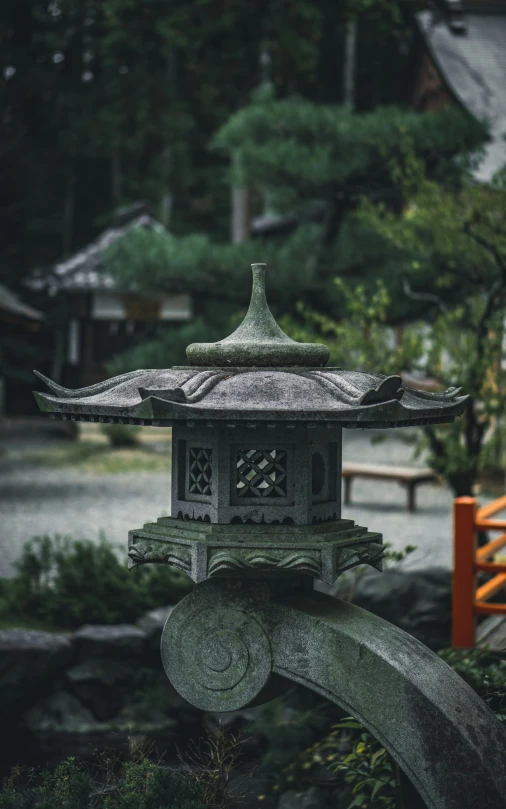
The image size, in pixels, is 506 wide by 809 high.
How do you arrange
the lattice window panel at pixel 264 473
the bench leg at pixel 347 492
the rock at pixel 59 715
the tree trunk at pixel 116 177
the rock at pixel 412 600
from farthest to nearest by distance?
the tree trunk at pixel 116 177 < the bench leg at pixel 347 492 < the rock at pixel 412 600 < the rock at pixel 59 715 < the lattice window panel at pixel 264 473

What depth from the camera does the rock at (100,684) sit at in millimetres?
7223

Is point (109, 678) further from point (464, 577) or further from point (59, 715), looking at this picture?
point (464, 577)

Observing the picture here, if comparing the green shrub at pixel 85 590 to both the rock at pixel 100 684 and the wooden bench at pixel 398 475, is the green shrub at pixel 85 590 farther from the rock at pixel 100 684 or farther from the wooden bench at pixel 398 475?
the wooden bench at pixel 398 475

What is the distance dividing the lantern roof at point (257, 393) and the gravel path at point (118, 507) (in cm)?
506

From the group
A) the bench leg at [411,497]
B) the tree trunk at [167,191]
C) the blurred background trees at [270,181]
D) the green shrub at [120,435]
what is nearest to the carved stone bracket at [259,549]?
the blurred background trees at [270,181]

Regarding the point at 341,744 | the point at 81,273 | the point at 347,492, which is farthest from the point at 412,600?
the point at 81,273

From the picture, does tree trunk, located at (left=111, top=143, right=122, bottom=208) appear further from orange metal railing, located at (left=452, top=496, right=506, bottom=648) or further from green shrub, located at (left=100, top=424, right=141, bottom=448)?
orange metal railing, located at (left=452, top=496, right=506, bottom=648)

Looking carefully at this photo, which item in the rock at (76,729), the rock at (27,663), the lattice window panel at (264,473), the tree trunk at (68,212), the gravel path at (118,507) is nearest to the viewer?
the lattice window panel at (264,473)

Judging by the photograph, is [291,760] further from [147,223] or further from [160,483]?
[147,223]

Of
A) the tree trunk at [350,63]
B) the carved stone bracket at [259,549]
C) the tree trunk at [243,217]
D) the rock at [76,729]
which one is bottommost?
the rock at [76,729]

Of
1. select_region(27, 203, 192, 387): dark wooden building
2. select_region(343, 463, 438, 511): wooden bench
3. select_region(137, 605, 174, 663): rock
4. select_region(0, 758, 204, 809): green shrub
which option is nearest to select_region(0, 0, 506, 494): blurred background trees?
select_region(27, 203, 192, 387): dark wooden building

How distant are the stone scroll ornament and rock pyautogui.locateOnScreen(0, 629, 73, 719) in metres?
2.69

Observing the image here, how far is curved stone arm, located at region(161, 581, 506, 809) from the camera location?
408cm

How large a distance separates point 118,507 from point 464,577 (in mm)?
7255
